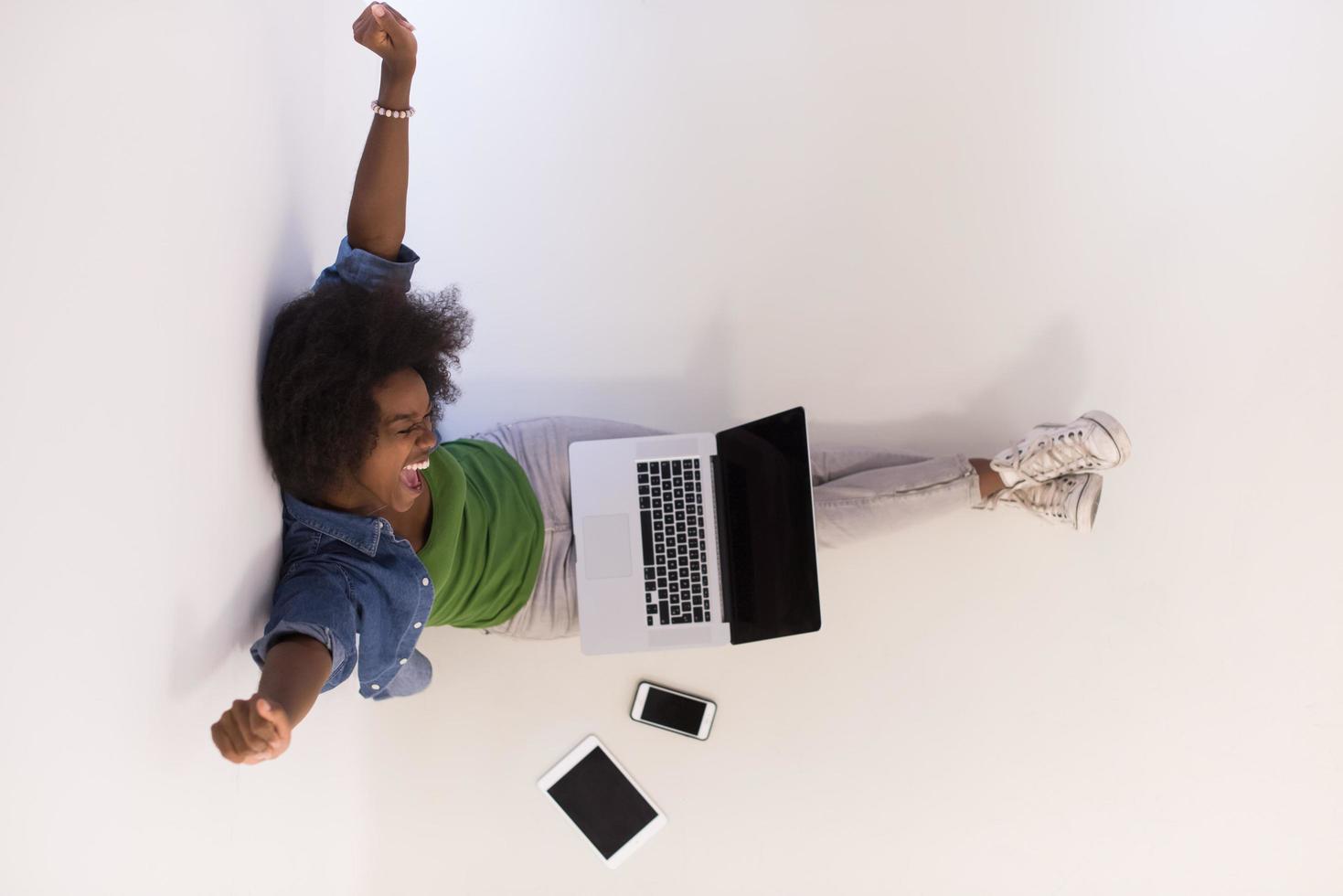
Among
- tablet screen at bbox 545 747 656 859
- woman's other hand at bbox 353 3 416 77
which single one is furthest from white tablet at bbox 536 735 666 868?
woman's other hand at bbox 353 3 416 77

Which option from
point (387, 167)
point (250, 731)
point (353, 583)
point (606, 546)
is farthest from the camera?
point (606, 546)

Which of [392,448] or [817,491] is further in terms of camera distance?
[817,491]

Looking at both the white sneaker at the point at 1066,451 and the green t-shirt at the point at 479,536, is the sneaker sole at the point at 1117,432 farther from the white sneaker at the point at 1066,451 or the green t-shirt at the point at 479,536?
the green t-shirt at the point at 479,536

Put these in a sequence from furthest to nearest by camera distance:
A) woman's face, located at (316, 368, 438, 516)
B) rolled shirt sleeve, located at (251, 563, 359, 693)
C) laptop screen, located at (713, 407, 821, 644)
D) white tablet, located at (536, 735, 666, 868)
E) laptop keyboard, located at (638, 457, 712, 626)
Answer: white tablet, located at (536, 735, 666, 868) < laptop keyboard, located at (638, 457, 712, 626) < laptop screen, located at (713, 407, 821, 644) < woman's face, located at (316, 368, 438, 516) < rolled shirt sleeve, located at (251, 563, 359, 693)

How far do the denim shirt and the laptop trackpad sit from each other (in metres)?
0.34

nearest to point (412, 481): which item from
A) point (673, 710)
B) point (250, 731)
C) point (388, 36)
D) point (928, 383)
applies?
point (250, 731)

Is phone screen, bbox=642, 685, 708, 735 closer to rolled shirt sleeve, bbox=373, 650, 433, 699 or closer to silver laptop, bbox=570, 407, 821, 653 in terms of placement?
silver laptop, bbox=570, 407, 821, 653

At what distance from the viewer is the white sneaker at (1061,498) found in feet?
5.40

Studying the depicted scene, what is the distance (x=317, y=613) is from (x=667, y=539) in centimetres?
65

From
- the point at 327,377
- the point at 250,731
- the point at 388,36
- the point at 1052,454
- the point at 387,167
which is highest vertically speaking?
the point at 388,36

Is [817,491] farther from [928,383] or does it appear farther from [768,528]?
[928,383]

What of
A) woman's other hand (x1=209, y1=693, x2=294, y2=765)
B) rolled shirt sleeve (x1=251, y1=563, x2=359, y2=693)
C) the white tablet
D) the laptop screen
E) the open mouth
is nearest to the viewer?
woman's other hand (x1=209, y1=693, x2=294, y2=765)

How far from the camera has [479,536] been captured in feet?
4.76

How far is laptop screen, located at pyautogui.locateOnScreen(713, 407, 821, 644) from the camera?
1.47 m
